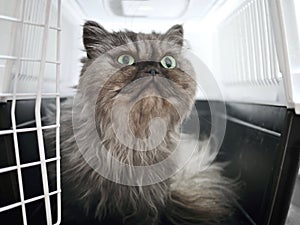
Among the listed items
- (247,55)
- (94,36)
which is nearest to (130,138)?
(94,36)

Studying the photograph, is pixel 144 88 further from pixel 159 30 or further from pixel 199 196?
pixel 199 196

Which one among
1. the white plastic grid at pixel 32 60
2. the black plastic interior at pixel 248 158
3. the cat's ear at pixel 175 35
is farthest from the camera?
the cat's ear at pixel 175 35

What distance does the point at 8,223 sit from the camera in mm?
725

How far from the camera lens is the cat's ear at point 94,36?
745 mm

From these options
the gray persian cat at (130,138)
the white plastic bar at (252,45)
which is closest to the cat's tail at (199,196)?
the gray persian cat at (130,138)

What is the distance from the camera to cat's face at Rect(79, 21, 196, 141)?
0.72m

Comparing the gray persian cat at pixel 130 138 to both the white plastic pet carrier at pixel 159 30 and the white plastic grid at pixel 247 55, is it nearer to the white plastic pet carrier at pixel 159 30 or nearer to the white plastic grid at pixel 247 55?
the white plastic pet carrier at pixel 159 30

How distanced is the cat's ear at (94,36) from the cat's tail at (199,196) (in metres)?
0.33

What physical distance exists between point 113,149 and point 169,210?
0.61 feet

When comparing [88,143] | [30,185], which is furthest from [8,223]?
[88,143]

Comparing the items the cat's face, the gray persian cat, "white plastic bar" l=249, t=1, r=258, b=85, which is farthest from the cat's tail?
"white plastic bar" l=249, t=1, r=258, b=85

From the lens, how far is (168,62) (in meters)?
0.75

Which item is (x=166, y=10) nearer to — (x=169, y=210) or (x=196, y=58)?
(x=196, y=58)

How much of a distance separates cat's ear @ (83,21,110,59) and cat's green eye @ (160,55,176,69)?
135 millimetres
